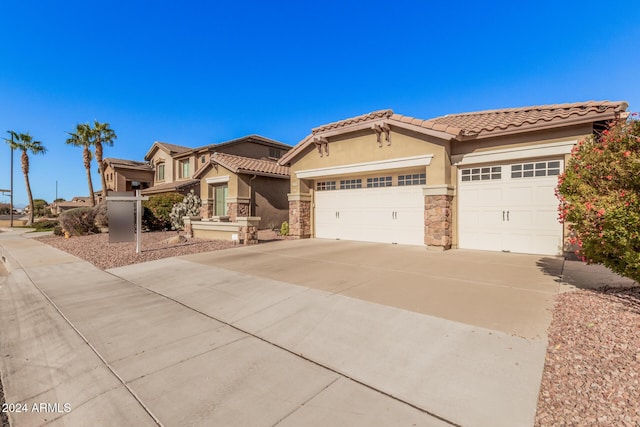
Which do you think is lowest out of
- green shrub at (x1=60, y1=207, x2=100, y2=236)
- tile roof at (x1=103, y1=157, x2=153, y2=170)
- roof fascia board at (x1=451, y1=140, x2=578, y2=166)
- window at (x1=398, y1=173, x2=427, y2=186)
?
green shrub at (x1=60, y1=207, x2=100, y2=236)

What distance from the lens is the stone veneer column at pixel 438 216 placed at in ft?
32.7

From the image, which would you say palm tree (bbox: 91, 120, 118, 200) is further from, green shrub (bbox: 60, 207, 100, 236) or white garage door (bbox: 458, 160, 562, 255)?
white garage door (bbox: 458, 160, 562, 255)

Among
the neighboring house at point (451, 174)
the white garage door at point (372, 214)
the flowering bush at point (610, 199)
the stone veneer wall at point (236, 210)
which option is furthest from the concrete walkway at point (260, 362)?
the stone veneer wall at point (236, 210)

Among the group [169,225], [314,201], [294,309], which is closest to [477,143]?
[314,201]

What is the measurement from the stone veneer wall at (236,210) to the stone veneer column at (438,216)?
34.7 ft

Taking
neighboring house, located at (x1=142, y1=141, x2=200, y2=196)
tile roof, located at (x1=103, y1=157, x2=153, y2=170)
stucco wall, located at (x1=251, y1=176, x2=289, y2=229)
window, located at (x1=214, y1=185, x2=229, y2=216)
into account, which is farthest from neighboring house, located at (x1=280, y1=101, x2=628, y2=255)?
tile roof, located at (x1=103, y1=157, x2=153, y2=170)

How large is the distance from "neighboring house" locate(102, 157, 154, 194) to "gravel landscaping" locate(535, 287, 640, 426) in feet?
117

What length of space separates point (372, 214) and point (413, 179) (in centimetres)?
221

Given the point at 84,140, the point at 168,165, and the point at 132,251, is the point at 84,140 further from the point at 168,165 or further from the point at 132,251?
the point at 132,251

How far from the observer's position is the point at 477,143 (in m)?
9.83

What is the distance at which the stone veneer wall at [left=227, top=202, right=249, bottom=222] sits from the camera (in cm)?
1695

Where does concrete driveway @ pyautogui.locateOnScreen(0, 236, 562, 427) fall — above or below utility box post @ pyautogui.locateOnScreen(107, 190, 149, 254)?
below

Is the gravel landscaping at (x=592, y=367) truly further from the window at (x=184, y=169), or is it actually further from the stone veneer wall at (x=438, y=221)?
the window at (x=184, y=169)

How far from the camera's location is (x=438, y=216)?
33.1 feet
